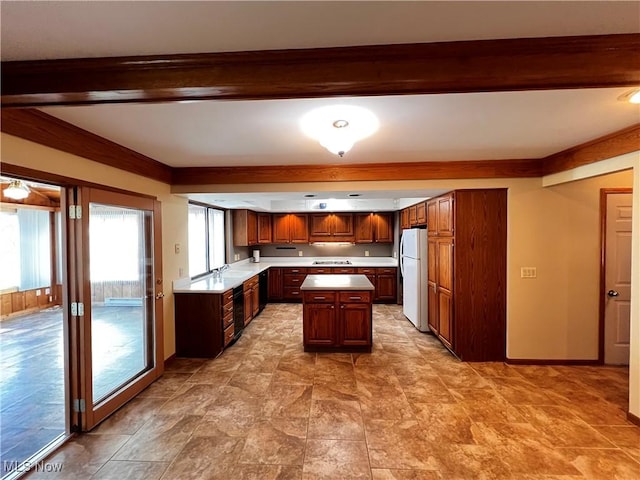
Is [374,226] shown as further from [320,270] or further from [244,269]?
[244,269]

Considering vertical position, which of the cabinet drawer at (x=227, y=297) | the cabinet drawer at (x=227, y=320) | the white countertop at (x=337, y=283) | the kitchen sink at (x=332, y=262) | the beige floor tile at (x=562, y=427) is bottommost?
the beige floor tile at (x=562, y=427)

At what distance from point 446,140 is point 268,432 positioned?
281 cm

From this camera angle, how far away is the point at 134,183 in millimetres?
2922

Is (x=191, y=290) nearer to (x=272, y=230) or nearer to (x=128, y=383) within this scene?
(x=128, y=383)

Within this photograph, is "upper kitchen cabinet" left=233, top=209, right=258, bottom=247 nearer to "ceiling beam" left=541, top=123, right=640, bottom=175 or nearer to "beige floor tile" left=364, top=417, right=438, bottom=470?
"beige floor tile" left=364, top=417, right=438, bottom=470

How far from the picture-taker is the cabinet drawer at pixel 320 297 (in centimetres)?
388

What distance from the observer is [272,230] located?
708cm

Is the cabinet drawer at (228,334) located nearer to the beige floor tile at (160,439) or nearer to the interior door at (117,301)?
the interior door at (117,301)

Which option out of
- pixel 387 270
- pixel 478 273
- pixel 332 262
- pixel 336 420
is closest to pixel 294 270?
pixel 332 262

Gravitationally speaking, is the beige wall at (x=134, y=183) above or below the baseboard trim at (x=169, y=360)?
above

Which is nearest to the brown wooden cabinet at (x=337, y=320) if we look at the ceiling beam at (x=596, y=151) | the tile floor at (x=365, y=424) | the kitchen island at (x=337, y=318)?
the kitchen island at (x=337, y=318)

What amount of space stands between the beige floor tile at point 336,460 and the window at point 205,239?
11.2 feet

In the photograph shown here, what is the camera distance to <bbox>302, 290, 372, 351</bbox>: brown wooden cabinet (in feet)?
12.6

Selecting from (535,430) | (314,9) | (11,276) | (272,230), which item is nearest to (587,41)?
(314,9)
